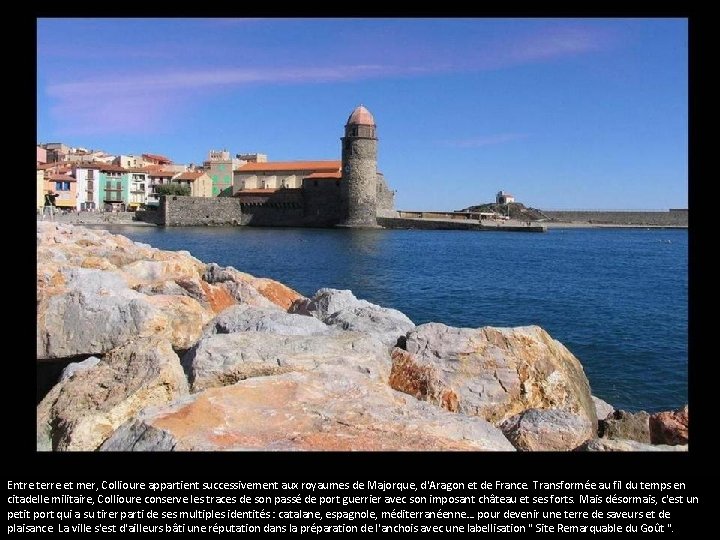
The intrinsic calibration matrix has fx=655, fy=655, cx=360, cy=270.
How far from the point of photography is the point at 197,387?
4219 mm

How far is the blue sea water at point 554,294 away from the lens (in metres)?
9.95

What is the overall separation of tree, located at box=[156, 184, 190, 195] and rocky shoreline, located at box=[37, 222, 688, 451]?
64.3 m

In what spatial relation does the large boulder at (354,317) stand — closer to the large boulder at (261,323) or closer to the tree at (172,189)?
the large boulder at (261,323)

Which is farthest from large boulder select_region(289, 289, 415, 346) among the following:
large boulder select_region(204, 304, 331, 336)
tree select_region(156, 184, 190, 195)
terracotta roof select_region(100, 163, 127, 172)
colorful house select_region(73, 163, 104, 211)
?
terracotta roof select_region(100, 163, 127, 172)

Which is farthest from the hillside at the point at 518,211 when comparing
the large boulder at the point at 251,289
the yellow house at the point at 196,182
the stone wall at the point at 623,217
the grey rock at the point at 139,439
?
the grey rock at the point at 139,439

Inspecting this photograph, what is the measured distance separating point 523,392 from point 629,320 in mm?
10634

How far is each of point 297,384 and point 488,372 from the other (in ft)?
5.31

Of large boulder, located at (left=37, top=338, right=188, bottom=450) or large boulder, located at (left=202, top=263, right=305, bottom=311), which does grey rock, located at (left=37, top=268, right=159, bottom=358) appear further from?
large boulder, located at (left=202, top=263, right=305, bottom=311)

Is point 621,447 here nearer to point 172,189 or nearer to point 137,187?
point 172,189

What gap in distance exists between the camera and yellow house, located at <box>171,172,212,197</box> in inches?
2773

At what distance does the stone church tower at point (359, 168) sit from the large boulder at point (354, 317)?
2068 inches

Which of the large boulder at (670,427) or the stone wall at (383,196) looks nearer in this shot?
the large boulder at (670,427)
